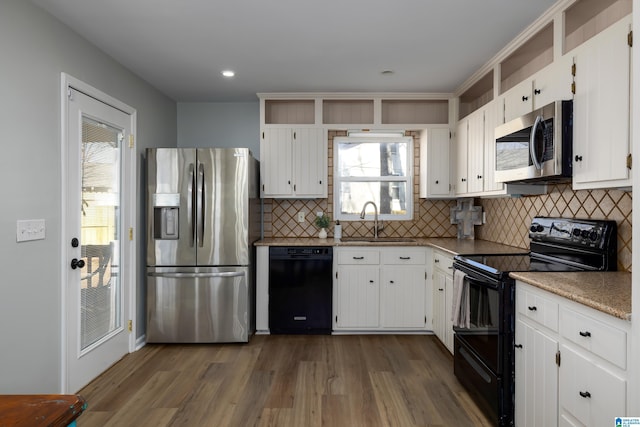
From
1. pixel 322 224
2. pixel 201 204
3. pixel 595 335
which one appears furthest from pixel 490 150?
pixel 201 204

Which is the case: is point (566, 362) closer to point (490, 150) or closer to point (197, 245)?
point (490, 150)

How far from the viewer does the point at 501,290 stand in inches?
82.9

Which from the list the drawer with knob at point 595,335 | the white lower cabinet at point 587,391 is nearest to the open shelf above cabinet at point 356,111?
the drawer with knob at point 595,335

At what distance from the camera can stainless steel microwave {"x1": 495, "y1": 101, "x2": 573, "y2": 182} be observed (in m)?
2.09

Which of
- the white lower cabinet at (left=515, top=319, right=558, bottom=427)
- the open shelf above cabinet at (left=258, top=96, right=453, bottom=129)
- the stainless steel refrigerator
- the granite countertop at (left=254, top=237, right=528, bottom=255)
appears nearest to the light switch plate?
the stainless steel refrigerator

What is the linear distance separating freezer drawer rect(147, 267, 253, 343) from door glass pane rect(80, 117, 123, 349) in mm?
356

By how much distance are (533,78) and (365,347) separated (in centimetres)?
251

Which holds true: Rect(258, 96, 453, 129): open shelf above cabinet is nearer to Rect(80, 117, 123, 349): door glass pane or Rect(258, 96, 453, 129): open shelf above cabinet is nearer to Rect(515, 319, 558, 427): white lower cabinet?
Rect(80, 117, 123, 349): door glass pane

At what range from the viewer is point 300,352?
340 cm

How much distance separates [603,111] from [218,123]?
12.0 ft

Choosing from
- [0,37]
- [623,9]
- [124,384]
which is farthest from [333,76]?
[124,384]

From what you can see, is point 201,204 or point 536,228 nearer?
point 536,228

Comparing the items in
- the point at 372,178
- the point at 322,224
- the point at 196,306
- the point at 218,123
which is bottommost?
the point at 196,306

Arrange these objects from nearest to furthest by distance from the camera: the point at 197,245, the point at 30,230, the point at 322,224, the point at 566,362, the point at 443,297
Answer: the point at 566,362
the point at 30,230
the point at 443,297
the point at 197,245
the point at 322,224
